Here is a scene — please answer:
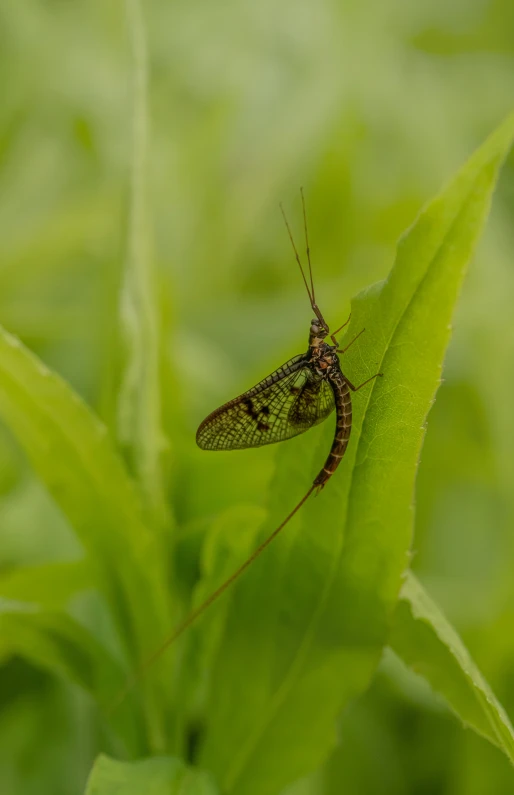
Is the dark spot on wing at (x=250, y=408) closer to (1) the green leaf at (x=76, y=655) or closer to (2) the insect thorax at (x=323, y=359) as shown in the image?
(2) the insect thorax at (x=323, y=359)

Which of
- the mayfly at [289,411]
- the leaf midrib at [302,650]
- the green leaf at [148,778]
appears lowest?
the green leaf at [148,778]

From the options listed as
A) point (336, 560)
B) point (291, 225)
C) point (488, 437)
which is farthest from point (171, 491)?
point (291, 225)

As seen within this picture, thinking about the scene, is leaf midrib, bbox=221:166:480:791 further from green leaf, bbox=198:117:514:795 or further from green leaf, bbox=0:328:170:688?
green leaf, bbox=0:328:170:688

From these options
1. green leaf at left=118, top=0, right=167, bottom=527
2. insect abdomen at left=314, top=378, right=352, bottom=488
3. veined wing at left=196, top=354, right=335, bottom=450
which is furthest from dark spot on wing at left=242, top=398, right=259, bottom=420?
insect abdomen at left=314, top=378, right=352, bottom=488

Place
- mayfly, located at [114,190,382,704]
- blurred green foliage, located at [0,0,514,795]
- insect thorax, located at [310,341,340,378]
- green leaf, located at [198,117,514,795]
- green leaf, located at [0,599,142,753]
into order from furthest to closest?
blurred green foliage, located at [0,0,514,795], insect thorax, located at [310,341,340,378], green leaf, located at [0,599,142,753], mayfly, located at [114,190,382,704], green leaf, located at [198,117,514,795]

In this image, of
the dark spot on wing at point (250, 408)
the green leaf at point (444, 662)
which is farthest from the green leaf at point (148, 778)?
the dark spot on wing at point (250, 408)

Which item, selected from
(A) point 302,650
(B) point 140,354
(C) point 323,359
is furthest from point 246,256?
(A) point 302,650

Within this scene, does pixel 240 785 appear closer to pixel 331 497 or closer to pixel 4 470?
pixel 331 497

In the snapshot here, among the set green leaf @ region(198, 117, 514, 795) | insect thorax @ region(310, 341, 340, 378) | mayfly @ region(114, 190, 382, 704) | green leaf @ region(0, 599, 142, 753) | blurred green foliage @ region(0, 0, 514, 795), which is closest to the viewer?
green leaf @ region(198, 117, 514, 795)
